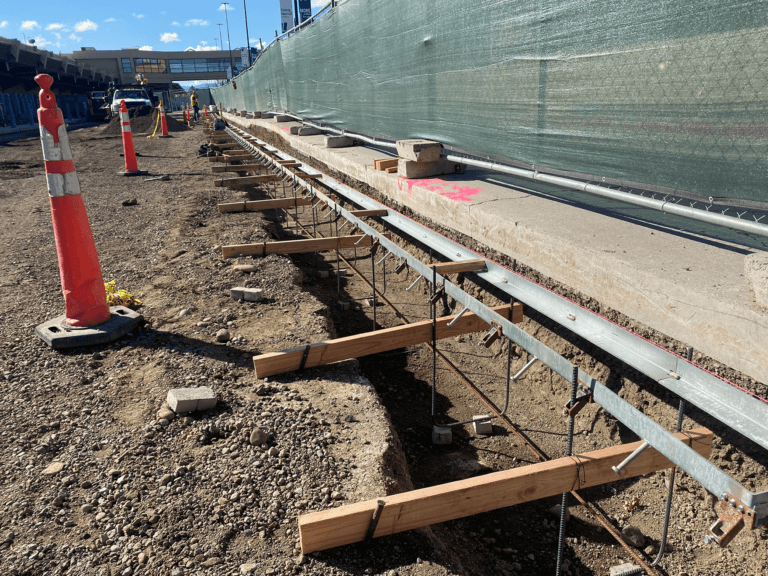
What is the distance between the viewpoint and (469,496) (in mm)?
2277

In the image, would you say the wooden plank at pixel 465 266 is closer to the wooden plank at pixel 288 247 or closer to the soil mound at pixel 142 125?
the wooden plank at pixel 288 247

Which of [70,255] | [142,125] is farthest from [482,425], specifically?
[142,125]

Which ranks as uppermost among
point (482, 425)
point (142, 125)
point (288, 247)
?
point (142, 125)

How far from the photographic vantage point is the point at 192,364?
3.71 meters

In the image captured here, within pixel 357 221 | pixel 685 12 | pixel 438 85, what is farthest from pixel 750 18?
pixel 438 85

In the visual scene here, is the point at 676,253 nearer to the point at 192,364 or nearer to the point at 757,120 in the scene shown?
the point at 757,120

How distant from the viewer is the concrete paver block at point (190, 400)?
3.11 metres

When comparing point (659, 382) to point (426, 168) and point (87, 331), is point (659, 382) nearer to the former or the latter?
point (87, 331)

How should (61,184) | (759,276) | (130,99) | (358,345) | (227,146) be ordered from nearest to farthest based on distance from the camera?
(759,276) < (358,345) < (61,184) < (227,146) < (130,99)

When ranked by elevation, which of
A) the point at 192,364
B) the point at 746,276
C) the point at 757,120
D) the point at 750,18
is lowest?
the point at 192,364

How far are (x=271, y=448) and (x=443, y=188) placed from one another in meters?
3.88

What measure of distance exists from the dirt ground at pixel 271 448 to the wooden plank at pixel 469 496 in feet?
0.37

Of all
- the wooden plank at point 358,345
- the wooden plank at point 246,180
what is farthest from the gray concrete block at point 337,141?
the wooden plank at point 358,345

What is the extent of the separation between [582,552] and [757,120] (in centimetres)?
249
